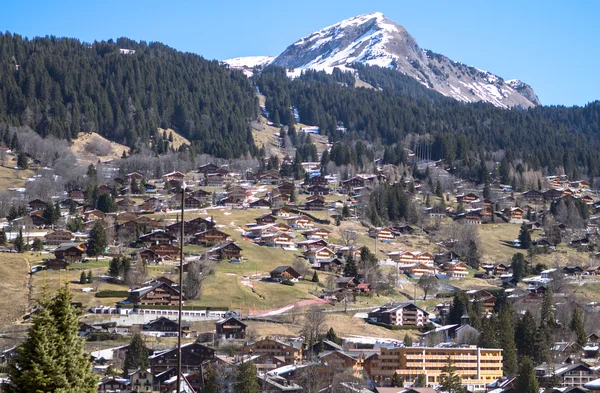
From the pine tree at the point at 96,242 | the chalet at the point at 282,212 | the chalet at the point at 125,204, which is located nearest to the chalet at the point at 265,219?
the chalet at the point at 282,212

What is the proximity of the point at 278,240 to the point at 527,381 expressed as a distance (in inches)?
2178

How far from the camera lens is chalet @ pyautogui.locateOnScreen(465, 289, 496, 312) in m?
100

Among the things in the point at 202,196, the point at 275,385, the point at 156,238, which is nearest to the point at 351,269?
the point at 156,238

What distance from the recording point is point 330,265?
11119cm

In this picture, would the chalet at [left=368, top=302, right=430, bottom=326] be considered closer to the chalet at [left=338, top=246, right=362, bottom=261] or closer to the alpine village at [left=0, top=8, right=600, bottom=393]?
the alpine village at [left=0, top=8, right=600, bottom=393]

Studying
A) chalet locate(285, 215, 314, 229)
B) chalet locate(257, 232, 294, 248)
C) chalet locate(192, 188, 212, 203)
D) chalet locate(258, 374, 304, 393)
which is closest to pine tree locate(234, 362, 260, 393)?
chalet locate(258, 374, 304, 393)

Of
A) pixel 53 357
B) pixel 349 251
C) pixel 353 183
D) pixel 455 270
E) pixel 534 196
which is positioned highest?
pixel 353 183

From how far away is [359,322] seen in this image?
300 feet

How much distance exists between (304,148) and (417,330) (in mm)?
106553

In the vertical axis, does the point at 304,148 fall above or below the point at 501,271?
above

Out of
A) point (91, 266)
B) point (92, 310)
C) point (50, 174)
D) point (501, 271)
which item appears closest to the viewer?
point (92, 310)

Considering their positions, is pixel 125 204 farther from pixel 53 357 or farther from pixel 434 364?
pixel 53 357

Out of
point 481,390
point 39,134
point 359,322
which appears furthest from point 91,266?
point 39,134

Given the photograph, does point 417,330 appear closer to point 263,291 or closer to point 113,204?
point 263,291
